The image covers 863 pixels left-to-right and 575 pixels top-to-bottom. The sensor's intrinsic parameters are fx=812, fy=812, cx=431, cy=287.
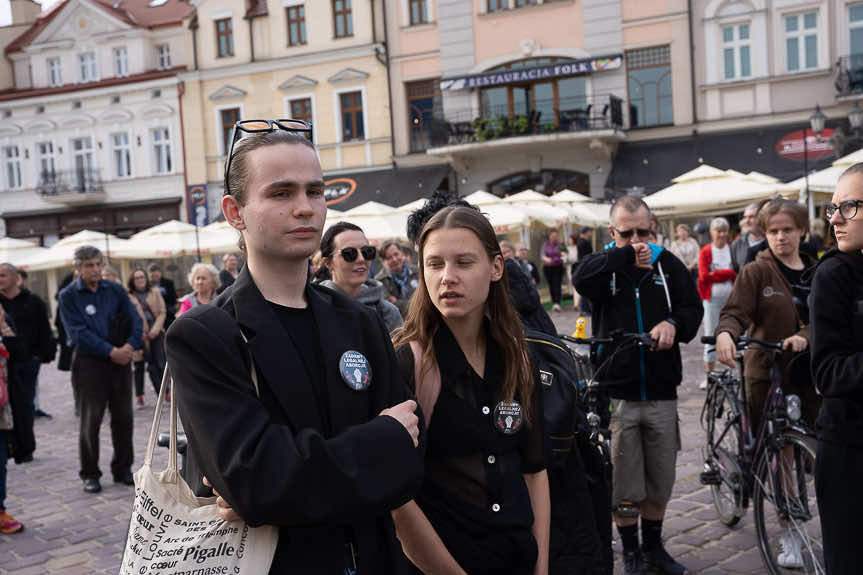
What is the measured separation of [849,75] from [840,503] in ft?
77.3

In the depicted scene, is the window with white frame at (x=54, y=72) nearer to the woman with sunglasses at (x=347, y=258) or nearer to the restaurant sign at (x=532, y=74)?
the restaurant sign at (x=532, y=74)

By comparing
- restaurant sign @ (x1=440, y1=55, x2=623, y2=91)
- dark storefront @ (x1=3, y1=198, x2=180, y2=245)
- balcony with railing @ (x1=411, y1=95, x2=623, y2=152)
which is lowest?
dark storefront @ (x1=3, y1=198, x2=180, y2=245)

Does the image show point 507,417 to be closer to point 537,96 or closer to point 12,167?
point 537,96

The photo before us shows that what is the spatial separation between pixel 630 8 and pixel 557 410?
25683 mm

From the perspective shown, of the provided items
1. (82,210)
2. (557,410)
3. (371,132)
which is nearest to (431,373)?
(557,410)

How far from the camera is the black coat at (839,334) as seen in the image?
285cm

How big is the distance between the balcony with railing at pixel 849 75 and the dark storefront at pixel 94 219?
23.6 m

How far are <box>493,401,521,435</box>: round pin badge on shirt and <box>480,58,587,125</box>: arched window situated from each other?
2454cm

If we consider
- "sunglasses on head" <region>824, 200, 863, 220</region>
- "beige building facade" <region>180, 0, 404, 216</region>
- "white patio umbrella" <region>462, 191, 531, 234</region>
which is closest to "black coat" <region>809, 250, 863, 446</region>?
"sunglasses on head" <region>824, 200, 863, 220</region>

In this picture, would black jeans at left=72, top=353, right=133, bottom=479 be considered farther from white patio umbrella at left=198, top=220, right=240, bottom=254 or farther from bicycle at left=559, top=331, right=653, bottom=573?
white patio umbrella at left=198, top=220, right=240, bottom=254

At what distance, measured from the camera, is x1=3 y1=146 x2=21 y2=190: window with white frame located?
34906 millimetres

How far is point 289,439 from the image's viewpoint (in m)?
1.84

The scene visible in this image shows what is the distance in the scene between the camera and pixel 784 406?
4.48 meters

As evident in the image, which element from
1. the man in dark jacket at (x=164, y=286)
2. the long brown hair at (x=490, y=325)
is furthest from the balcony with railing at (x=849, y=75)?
the long brown hair at (x=490, y=325)
